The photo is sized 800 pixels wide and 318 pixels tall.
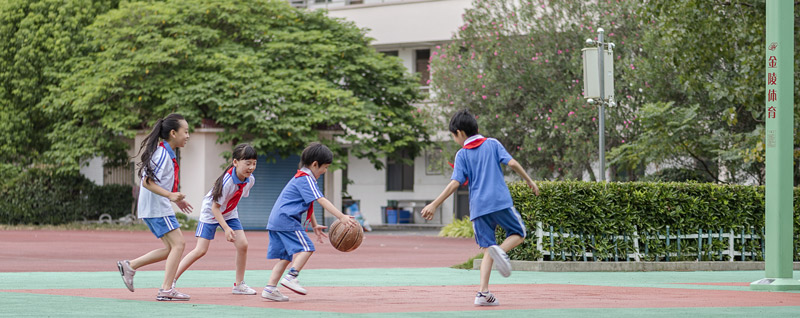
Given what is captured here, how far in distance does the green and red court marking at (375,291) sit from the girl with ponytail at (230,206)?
0.37 m

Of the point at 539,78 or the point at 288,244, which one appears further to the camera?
the point at 539,78

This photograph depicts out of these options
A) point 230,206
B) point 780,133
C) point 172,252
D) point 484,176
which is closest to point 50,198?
point 230,206

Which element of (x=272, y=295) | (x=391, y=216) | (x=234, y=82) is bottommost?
(x=391, y=216)

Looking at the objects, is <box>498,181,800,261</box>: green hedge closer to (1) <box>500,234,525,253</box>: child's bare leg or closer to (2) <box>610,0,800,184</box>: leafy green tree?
(2) <box>610,0,800,184</box>: leafy green tree

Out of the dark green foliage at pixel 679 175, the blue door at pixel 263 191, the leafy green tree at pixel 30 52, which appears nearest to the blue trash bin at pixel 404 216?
the blue door at pixel 263 191

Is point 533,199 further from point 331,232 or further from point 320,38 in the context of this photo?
point 320,38

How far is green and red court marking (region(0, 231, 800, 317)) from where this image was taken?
8664 mm

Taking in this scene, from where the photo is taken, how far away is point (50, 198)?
36.2 meters

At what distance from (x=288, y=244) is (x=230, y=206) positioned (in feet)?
2.32

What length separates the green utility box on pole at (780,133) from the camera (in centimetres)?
1157

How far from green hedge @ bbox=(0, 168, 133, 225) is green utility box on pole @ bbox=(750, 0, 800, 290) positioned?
2818cm

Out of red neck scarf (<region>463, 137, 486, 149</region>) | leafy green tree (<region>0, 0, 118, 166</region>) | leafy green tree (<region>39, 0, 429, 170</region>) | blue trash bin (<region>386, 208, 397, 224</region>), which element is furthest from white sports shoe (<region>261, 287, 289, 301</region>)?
blue trash bin (<region>386, 208, 397, 224</region>)

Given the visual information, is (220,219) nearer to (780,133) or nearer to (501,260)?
(501,260)

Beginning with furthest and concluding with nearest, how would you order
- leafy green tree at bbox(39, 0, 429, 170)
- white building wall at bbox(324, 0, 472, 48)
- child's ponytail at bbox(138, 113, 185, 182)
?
1. white building wall at bbox(324, 0, 472, 48)
2. leafy green tree at bbox(39, 0, 429, 170)
3. child's ponytail at bbox(138, 113, 185, 182)
